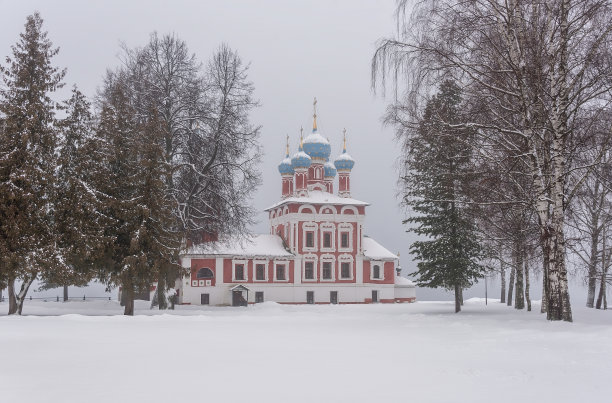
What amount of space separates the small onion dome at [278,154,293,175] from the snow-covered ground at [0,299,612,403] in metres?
38.7

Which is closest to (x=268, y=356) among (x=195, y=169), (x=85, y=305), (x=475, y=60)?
(x=475, y=60)

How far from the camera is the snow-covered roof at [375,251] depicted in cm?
4812

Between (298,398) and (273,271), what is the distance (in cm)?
3798

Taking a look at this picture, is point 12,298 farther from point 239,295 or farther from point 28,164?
point 239,295

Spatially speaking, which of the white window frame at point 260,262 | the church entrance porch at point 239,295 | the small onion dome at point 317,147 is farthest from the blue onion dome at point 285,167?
the church entrance porch at point 239,295

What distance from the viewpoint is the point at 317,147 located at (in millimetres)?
51062

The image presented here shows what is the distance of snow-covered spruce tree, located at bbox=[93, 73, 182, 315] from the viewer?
902 inches

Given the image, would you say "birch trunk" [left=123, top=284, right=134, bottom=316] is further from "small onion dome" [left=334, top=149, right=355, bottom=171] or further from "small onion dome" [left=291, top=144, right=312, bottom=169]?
"small onion dome" [left=334, top=149, right=355, bottom=171]

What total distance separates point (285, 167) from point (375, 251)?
11222mm

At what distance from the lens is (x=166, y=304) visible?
2861 cm

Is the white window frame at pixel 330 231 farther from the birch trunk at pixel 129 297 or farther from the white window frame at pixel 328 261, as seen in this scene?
the birch trunk at pixel 129 297

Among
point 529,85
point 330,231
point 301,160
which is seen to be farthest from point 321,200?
point 529,85

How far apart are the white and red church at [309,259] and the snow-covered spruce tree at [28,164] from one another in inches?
815

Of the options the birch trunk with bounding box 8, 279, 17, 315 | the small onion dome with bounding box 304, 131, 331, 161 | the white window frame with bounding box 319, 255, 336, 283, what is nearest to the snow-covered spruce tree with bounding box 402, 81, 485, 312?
the birch trunk with bounding box 8, 279, 17, 315
